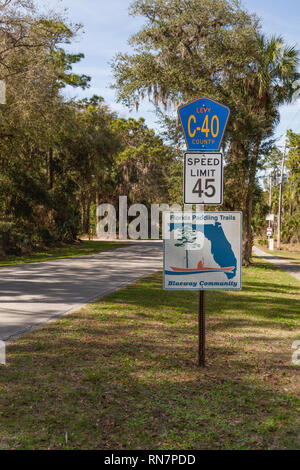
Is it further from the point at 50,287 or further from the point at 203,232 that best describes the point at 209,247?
the point at 50,287

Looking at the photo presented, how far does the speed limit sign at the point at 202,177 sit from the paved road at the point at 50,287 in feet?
11.5

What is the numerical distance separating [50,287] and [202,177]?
7.71 meters

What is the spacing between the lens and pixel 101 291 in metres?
12.1

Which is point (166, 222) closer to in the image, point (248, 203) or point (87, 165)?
point (248, 203)

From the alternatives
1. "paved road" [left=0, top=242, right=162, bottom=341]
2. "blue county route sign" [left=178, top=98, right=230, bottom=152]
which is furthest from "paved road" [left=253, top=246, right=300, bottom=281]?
"blue county route sign" [left=178, top=98, right=230, bottom=152]

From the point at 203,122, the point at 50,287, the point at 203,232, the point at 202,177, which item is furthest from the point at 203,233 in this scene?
the point at 50,287

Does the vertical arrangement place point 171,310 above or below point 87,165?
below

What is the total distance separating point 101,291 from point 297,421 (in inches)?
323

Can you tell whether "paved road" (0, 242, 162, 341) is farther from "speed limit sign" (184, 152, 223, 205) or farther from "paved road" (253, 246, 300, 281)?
"paved road" (253, 246, 300, 281)

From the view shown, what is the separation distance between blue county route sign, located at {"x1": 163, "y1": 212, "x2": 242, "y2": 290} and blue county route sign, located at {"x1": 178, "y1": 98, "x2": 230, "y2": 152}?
3.06ft

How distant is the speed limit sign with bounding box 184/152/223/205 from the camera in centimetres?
578

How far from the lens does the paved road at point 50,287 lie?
8414 millimetres

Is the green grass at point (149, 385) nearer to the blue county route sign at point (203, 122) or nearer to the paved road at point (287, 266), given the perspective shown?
the blue county route sign at point (203, 122)

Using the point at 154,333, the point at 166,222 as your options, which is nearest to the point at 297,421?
the point at 166,222
